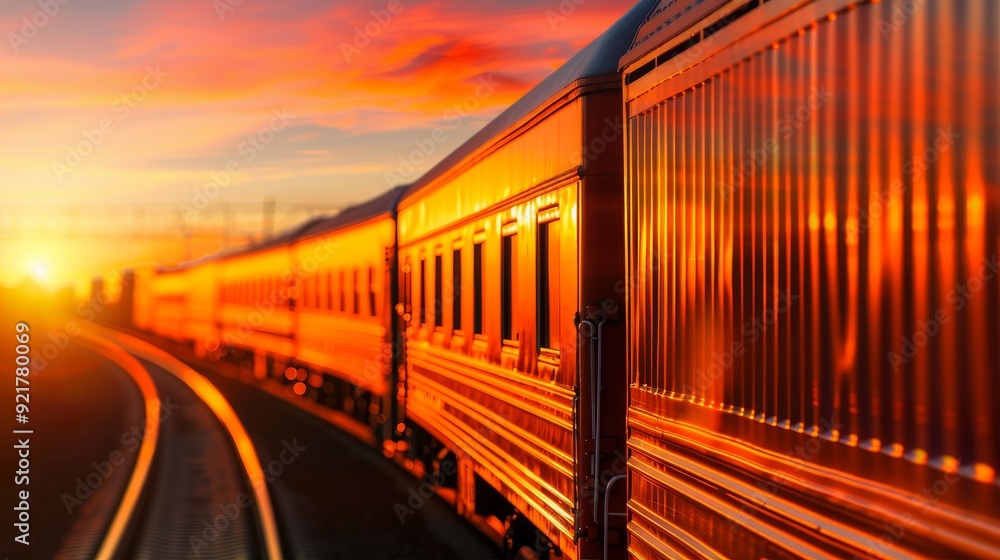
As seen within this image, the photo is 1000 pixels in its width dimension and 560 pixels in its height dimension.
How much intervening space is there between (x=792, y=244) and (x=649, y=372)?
1.75 meters

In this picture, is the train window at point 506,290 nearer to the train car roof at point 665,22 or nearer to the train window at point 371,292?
the train car roof at point 665,22

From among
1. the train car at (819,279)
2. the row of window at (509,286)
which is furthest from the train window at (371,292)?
the train car at (819,279)

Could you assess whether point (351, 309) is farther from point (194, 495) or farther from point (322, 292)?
point (194, 495)

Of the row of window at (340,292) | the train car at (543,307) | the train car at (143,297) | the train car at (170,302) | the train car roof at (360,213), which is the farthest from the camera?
the train car at (143,297)

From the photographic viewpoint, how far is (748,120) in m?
4.18

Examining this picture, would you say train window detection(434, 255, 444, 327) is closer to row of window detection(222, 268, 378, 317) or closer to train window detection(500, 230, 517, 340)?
train window detection(500, 230, 517, 340)

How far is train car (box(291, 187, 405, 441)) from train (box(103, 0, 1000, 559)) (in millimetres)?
6243

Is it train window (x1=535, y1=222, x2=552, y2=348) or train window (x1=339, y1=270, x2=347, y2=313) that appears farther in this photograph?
train window (x1=339, y1=270, x2=347, y2=313)

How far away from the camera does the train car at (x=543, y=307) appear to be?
20.3 feet

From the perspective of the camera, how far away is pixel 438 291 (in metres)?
11.6

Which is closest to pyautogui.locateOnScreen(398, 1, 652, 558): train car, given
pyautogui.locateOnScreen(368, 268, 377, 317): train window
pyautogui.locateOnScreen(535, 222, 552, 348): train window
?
pyautogui.locateOnScreen(535, 222, 552, 348): train window

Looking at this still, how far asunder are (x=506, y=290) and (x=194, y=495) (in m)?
8.69

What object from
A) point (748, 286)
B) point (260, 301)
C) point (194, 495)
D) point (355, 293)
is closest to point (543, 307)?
point (748, 286)

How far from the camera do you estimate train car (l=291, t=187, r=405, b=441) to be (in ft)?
51.4
